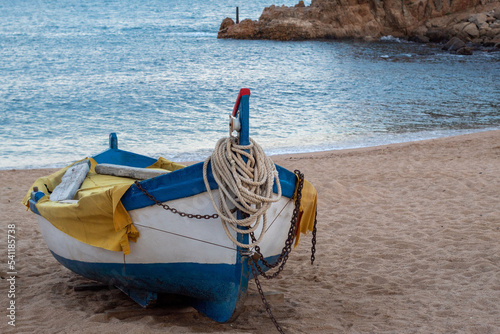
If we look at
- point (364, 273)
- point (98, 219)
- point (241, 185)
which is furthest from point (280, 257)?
point (364, 273)

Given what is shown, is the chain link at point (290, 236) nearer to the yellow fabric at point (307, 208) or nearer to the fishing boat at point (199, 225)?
the fishing boat at point (199, 225)

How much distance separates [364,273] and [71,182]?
10.5 ft

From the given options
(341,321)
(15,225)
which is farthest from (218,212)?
(15,225)

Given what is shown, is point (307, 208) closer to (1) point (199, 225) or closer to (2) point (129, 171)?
(1) point (199, 225)

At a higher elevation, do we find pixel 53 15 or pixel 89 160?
pixel 53 15

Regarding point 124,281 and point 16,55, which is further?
point 16,55

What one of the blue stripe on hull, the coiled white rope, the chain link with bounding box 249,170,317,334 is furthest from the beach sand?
the coiled white rope

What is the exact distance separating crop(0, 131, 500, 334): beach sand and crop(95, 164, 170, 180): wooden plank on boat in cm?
117

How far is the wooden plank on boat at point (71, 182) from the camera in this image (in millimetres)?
4566

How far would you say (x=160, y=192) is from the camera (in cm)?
358

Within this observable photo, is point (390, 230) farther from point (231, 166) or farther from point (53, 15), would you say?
point (53, 15)

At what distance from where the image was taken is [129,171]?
507 cm

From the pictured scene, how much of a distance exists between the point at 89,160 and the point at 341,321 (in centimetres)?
329

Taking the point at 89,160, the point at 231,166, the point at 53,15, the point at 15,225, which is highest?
the point at 53,15
